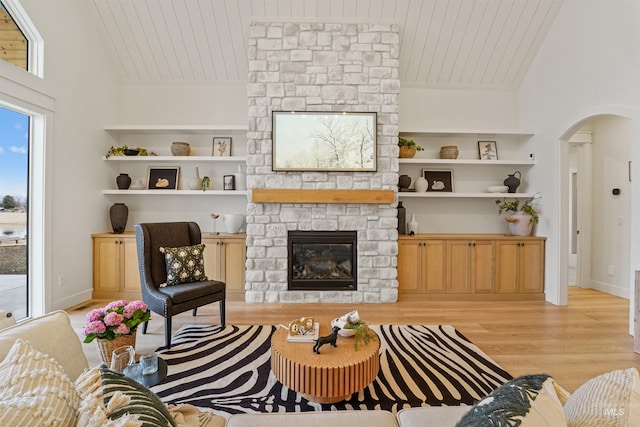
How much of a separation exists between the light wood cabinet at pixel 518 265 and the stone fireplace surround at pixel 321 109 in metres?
1.53

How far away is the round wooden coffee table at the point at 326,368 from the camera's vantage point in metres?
1.71

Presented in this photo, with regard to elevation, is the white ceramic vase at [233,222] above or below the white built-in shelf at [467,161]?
below

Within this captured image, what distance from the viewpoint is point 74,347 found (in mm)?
1246

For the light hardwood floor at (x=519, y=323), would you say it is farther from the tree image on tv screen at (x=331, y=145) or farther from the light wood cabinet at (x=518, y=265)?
the tree image on tv screen at (x=331, y=145)

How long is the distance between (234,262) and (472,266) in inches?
131

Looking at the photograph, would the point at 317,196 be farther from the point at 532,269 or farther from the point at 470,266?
the point at 532,269

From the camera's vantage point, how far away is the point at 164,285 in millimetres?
3059

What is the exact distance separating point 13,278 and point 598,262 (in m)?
7.88

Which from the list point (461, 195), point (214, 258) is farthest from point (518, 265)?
point (214, 258)

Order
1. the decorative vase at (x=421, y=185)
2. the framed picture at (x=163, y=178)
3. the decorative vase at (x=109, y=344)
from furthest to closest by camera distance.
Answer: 1. the framed picture at (x=163, y=178)
2. the decorative vase at (x=421, y=185)
3. the decorative vase at (x=109, y=344)

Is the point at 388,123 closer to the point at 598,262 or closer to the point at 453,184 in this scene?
the point at 453,184

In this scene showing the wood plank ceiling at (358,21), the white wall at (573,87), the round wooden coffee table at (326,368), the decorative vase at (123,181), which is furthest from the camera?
the decorative vase at (123,181)

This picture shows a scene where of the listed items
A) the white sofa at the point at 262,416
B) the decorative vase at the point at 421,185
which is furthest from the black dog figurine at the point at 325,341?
the decorative vase at the point at 421,185

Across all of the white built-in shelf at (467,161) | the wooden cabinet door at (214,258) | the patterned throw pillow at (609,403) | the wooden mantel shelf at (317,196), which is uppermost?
the white built-in shelf at (467,161)
